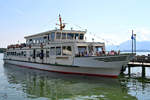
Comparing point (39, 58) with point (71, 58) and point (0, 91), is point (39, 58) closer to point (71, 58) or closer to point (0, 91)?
point (71, 58)

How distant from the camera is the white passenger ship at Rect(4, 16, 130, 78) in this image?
18203 mm

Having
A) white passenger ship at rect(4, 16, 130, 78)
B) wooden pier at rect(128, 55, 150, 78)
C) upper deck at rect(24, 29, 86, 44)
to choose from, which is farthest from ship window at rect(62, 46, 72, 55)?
wooden pier at rect(128, 55, 150, 78)

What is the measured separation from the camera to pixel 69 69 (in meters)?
20.7

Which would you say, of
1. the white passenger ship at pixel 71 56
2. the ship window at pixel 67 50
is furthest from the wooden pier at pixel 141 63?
the ship window at pixel 67 50

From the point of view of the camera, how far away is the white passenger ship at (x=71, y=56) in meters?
18.2

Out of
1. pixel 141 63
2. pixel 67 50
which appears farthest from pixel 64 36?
pixel 141 63

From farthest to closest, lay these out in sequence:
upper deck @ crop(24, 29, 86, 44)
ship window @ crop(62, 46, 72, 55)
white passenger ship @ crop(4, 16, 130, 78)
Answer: upper deck @ crop(24, 29, 86, 44), ship window @ crop(62, 46, 72, 55), white passenger ship @ crop(4, 16, 130, 78)

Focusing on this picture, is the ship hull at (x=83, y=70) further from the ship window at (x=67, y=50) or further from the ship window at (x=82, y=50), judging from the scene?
the ship window at (x=82, y=50)

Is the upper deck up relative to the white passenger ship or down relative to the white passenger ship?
up

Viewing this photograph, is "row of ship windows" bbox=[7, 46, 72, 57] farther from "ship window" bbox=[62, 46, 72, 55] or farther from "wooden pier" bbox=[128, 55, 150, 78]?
"wooden pier" bbox=[128, 55, 150, 78]

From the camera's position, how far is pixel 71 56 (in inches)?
787

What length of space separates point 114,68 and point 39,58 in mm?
11481

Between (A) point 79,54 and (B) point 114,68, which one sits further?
(A) point 79,54

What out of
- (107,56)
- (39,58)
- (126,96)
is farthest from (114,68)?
(39,58)
